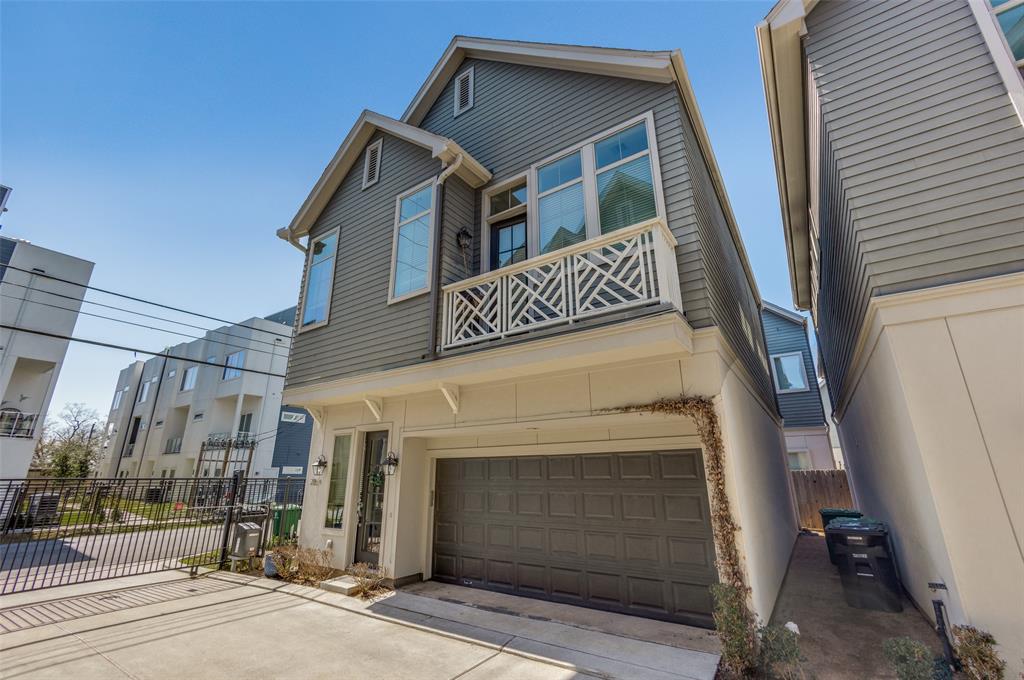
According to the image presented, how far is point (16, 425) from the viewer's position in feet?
48.6

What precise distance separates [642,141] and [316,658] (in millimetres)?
7691

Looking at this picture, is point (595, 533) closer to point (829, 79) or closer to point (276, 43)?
point (829, 79)

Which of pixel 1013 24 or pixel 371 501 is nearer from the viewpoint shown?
pixel 1013 24

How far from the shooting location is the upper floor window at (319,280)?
8.90 metres

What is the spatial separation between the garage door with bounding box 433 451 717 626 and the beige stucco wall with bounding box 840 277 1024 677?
2.16m

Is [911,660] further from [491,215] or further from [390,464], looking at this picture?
[491,215]

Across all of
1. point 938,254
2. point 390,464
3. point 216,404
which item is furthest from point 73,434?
point 938,254

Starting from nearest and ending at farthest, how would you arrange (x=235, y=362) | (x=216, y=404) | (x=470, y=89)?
(x=470, y=89)
(x=216, y=404)
(x=235, y=362)

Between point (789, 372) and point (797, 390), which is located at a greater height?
point (789, 372)

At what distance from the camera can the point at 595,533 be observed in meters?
5.96

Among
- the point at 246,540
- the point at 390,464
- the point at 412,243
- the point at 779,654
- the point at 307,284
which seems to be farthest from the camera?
the point at 307,284

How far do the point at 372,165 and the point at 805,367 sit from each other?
17.1 m

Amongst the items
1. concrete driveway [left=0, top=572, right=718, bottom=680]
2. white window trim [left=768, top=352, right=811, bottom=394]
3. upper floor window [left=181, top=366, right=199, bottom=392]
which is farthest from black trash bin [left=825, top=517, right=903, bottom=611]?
upper floor window [left=181, top=366, right=199, bottom=392]

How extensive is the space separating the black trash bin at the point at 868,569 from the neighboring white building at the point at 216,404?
2322 centimetres
